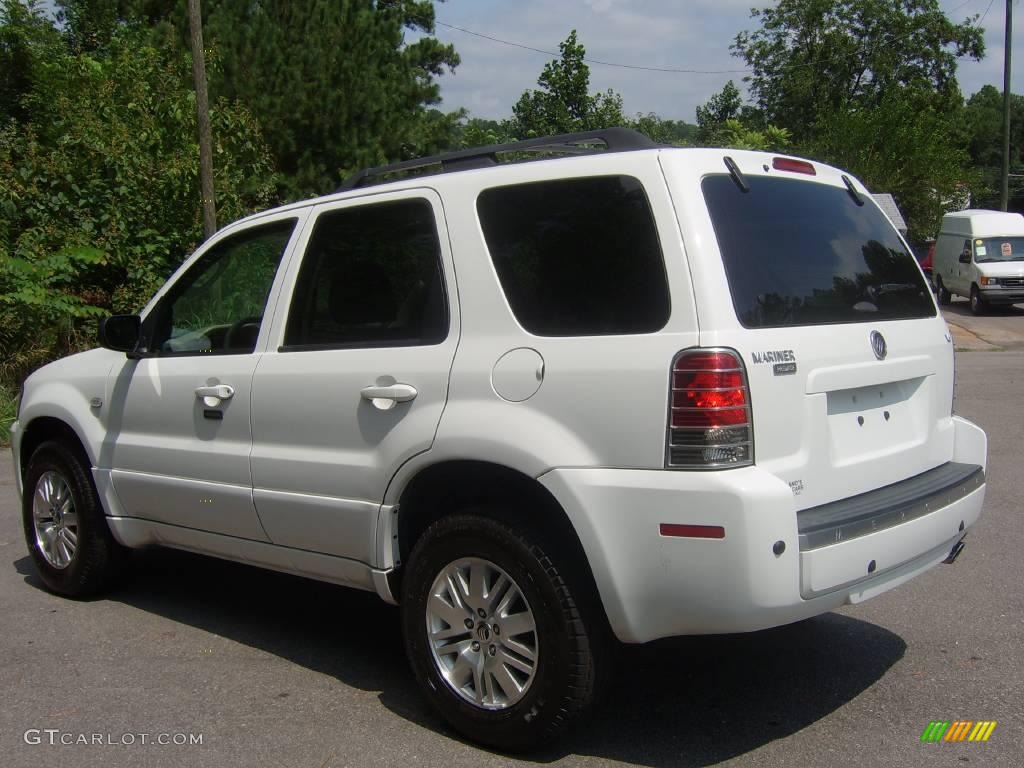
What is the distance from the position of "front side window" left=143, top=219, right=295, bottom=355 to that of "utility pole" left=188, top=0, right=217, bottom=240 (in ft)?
32.9

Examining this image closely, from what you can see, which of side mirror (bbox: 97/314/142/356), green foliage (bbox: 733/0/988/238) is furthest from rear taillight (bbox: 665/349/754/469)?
green foliage (bbox: 733/0/988/238)

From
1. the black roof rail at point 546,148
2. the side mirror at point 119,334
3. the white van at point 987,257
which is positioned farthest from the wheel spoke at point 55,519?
the white van at point 987,257

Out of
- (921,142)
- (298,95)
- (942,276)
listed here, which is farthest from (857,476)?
(921,142)

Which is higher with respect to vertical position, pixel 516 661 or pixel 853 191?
pixel 853 191

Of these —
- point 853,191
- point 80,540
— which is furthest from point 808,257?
point 80,540

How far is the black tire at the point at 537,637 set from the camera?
11.1 feet

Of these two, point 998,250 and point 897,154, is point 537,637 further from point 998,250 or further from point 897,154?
point 897,154

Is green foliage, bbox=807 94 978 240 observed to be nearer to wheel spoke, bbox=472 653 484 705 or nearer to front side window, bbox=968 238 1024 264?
front side window, bbox=968 238 1024 264

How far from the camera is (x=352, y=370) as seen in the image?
4.04 meters

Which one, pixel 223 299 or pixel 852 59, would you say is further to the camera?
pixel 852 59

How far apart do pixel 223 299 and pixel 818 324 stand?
2.72 m

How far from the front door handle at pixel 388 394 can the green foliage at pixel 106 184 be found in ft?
33.7

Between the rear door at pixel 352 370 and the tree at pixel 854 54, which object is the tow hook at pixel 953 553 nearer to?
the rear door at pixel 352 370

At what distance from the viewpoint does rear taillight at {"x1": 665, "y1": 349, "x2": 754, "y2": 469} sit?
3158 mm
